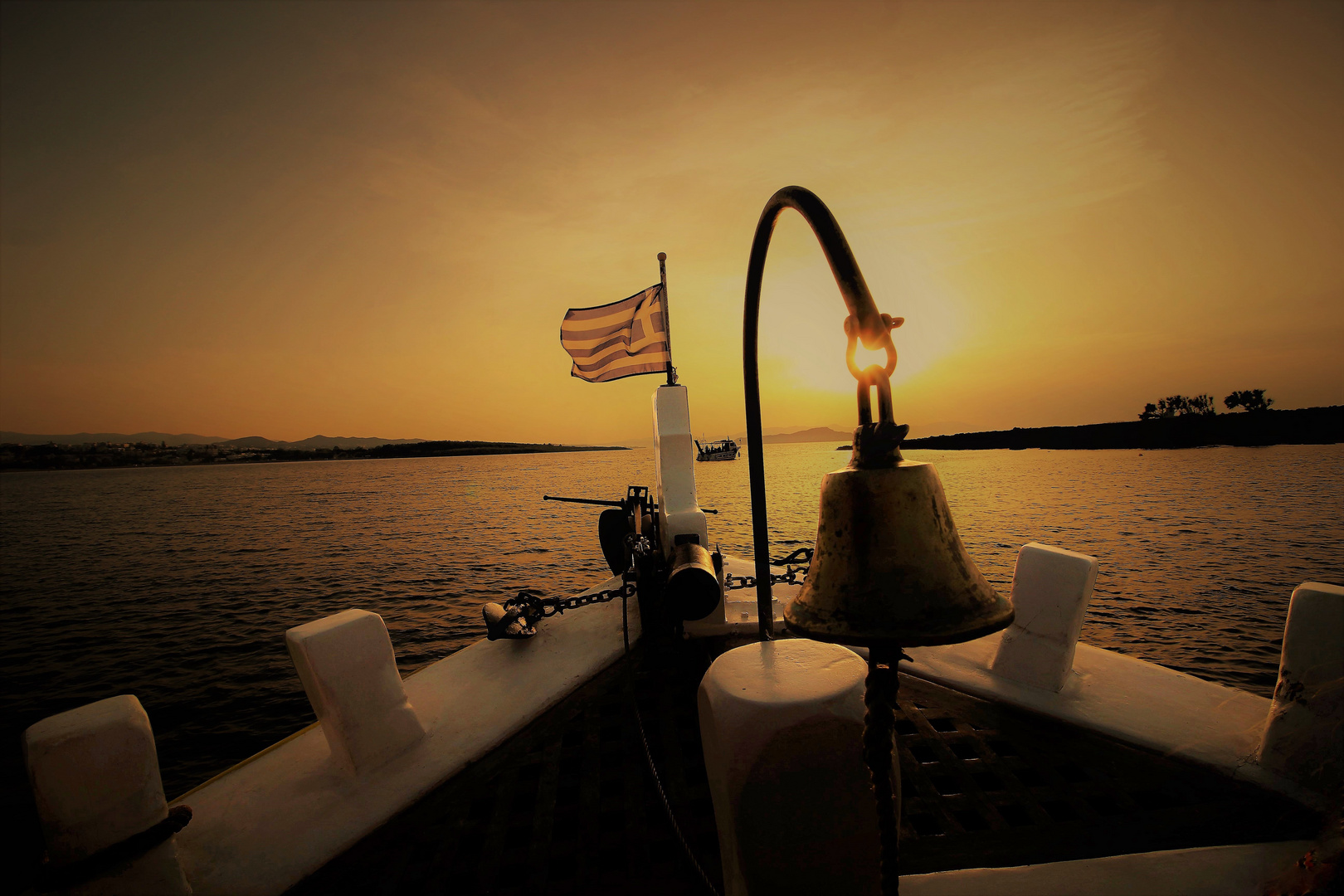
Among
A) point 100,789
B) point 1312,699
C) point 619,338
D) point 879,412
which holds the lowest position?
point 1312,699

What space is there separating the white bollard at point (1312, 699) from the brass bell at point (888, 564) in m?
3.28

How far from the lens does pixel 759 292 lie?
2.80 metres

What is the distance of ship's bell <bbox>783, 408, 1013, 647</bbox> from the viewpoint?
1.35 meters

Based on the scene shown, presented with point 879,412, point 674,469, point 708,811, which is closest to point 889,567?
point 879,412

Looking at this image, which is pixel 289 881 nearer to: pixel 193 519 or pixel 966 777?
pixel 966 777

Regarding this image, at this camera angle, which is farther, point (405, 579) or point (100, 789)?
point (405, 579)

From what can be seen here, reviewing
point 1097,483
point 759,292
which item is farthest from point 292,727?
point 1097,483

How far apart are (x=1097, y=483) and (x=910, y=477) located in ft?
209

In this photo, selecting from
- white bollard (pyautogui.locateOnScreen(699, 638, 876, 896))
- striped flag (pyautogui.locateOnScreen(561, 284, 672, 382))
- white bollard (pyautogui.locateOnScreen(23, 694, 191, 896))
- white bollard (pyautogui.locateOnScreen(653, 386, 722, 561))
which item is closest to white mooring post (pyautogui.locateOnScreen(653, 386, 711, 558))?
white bollard (pyautogui.locateOnScreen(653, 386, 722, 561))

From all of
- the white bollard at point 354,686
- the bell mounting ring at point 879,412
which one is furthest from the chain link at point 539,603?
the bell mounting ring at point 879,412

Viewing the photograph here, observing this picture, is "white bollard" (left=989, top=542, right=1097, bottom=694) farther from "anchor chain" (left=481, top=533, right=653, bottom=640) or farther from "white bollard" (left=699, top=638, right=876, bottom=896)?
"anchor chain" (left=481, top=533, right=653, bottom=640)

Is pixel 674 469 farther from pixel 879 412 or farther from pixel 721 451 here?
pixel 721 451

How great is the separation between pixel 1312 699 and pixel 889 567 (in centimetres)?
391

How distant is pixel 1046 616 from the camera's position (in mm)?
4527
